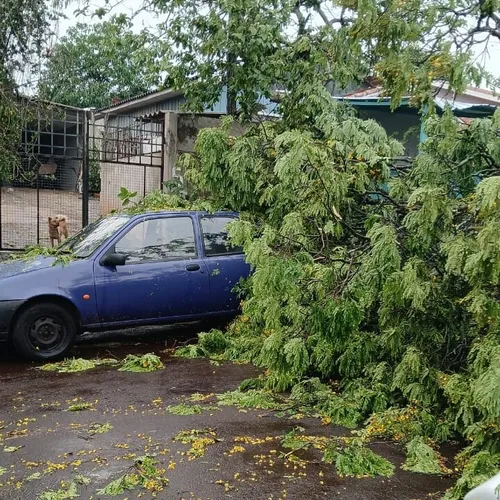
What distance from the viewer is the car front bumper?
688cm

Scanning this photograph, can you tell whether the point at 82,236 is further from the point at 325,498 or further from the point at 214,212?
the point at 325,498

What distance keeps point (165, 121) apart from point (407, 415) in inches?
361

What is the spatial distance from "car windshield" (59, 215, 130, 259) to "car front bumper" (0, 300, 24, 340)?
1.00 m

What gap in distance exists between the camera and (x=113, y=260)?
292 inches

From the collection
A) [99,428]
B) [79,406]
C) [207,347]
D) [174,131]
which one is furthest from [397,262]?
[174,131]

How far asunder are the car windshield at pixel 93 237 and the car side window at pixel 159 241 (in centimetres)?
24

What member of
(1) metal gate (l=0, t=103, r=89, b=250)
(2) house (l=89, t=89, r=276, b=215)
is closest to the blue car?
(2) house (l=89, t=89, r=276, b=215)

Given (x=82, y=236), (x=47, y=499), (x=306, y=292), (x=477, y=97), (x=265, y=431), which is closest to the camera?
(x=47, y=499)

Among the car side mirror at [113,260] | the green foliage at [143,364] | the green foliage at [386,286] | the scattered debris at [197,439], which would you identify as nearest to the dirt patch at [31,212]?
the car side mirror at [113,260]

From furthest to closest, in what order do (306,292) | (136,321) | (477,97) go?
(477,97) < (136,321) < (306,292)

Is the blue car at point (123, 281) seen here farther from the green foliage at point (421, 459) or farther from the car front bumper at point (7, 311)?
the green foliage at point (421, 459)

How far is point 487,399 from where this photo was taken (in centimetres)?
377

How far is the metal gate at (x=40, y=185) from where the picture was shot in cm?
1182

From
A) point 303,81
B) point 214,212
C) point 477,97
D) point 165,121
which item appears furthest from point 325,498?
point 477,97
